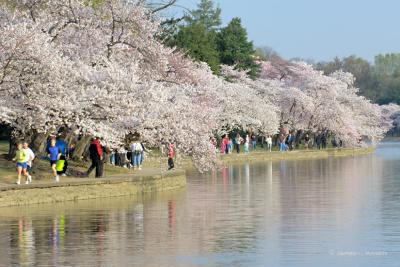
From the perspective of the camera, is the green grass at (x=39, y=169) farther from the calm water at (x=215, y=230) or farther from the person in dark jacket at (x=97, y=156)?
the calm water at (x=215, y=230)

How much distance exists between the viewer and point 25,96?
34.8 metres

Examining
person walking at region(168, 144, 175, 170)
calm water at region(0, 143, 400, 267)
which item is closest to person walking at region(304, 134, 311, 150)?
person walking at region(168, 144, 175, 170)

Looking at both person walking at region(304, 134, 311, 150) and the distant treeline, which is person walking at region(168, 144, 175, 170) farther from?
person walking at region(304, 134, 311, 150)

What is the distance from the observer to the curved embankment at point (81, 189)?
3020 centimetres

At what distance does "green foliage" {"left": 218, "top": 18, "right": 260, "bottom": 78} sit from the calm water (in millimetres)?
60029

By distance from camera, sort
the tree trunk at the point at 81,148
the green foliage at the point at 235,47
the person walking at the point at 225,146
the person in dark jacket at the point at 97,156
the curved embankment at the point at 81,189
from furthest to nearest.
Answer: the green foliage at the point at 235,47, the person walking at the point at 225,146, the tree trunk at the point at 81,148, the person in dark jacket at the point at 97,156, the curved embankment at the point at 81,189

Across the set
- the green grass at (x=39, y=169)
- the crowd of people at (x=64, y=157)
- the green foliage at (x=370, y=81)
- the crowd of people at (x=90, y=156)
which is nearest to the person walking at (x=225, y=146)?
the crowd of people at (x=90, y=156)

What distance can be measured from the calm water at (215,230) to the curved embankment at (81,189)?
841mm

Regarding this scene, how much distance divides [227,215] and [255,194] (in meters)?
8.44

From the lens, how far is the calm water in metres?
18.0

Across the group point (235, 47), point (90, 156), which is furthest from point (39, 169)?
point (235, 47)

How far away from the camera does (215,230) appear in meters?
Result: 22.6

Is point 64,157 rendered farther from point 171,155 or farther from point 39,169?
point 171,155

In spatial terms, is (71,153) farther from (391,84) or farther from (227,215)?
(391,84)
